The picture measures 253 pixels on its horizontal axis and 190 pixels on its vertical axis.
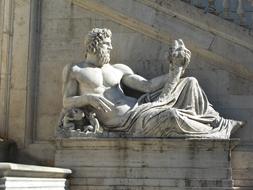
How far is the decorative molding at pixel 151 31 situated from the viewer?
1043 centimetres

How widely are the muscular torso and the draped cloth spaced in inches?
6.1

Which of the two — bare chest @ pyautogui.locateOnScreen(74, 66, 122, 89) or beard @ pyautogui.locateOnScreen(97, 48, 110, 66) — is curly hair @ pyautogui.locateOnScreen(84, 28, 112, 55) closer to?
beard @ pyautogui.locateOnScreen(97, 48, 110, 66)

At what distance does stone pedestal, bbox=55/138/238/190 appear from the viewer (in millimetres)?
9562

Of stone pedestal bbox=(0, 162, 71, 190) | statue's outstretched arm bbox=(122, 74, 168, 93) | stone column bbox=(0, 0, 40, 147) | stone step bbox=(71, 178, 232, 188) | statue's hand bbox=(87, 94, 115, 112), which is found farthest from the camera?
stone column bbox=(0, 0, 40, 147)

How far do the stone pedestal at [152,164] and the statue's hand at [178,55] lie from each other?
A: 1349mm

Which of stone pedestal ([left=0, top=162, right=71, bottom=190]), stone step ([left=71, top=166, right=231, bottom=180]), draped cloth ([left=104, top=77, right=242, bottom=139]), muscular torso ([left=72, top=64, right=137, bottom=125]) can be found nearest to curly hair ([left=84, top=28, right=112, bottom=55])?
muscular torso ([left=72, top=64, right=137, bottom=125])

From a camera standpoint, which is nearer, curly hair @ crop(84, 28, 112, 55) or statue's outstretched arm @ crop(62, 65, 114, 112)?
statue's outstretched arm @ crop(62, 65, 114, 112)

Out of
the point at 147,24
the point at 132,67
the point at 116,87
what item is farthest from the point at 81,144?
the point at 147,24

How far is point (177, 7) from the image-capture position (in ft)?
35.1

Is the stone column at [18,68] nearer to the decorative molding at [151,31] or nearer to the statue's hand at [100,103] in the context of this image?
the decorative molding at [151,31]

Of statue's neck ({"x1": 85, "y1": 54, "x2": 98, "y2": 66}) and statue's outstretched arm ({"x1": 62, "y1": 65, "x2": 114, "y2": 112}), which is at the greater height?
statue's neck ({"x1": 85, "y1": 54, "x2": 98, "y2": 66})

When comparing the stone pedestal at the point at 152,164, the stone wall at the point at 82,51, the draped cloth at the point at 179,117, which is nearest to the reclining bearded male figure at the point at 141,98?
the draped cloth at the point at 179,117

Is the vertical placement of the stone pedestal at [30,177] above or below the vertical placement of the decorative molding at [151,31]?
below

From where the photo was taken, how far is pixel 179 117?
31.3 feet
